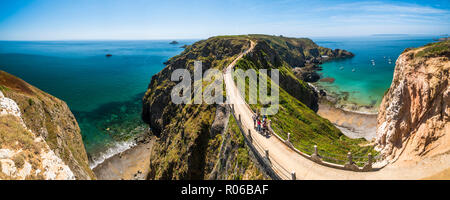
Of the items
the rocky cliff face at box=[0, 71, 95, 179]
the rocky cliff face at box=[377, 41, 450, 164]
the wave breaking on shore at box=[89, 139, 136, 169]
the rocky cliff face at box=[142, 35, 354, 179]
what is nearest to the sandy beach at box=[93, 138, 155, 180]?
the wave breaking on shore at box=[89, 139, 136, 169]

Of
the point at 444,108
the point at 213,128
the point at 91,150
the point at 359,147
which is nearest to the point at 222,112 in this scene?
the point at 213,128

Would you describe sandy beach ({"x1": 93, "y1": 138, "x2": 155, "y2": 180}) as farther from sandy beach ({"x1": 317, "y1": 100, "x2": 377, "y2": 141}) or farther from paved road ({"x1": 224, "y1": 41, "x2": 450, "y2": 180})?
sandy beach ({"x1": 317, "y1": 100, "x2": 377, "y2": 141})

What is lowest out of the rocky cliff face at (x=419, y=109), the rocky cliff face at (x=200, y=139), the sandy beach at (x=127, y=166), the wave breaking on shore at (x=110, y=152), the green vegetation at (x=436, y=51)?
the sandy beach at (x=127, y=166)

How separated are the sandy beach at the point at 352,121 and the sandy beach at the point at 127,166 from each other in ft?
164

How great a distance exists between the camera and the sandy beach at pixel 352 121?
52.1 m

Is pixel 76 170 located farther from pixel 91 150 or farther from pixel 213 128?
pixel 91 150

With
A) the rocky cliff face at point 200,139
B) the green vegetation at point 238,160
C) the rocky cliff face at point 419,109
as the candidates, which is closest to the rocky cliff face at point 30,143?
the rocky cliff face at point 200,139

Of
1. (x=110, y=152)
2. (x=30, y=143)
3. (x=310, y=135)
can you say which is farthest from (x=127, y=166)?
(x=310, y=135)

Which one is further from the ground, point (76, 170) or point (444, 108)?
point (444, 108)

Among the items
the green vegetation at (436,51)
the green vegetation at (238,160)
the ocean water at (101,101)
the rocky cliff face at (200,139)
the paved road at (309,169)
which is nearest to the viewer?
the paved road at (309,169)

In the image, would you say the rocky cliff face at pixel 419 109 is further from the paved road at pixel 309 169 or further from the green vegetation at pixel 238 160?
the green vegetation at pixel 238 160

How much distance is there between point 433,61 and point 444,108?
5.24m

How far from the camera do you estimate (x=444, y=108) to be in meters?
18.1

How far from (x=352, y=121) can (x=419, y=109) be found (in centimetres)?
4394
